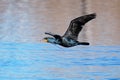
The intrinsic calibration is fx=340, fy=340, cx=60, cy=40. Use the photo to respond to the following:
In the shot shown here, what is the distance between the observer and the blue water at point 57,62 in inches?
30.0

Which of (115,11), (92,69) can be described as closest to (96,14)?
(115,11)

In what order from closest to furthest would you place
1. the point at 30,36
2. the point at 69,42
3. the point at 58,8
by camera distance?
the point at 69,42 < the point at 30,36 < the point at 58,8

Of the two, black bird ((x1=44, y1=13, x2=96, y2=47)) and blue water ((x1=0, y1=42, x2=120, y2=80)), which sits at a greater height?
black bird ((x1=44, y1=13, x2=96, y2=47))

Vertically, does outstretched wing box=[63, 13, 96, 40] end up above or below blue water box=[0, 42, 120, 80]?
above

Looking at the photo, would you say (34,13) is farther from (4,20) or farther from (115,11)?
(115,11)

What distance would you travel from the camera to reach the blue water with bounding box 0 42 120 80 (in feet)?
2.50

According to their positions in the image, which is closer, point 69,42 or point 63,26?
point 69,42

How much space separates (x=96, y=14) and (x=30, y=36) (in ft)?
0.61

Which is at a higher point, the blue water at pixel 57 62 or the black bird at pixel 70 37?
the black bird at pixel 70 37

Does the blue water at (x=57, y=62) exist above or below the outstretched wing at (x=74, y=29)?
below

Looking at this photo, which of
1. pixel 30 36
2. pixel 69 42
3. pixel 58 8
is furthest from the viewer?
pixel 58 8

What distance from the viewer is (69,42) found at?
2.41ft

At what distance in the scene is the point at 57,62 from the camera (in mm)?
794

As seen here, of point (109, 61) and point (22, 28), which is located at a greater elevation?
point (22, 28)
